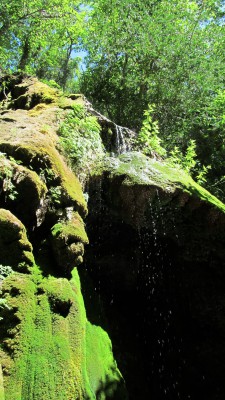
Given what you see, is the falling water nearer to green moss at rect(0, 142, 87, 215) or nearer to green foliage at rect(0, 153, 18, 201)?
green moss at rect(0, 142, 87, 215)

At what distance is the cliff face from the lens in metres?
4.10

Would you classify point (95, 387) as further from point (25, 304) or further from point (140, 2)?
point (140, 2)

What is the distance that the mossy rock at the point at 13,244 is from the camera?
3488mm

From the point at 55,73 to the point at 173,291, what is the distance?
21855 mm

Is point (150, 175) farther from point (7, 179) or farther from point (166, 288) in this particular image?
point (7, 179)

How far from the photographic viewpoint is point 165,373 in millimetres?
6793

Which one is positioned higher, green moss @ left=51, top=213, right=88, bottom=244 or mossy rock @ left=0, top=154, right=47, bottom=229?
mossy rock @ left=0, top=154, right=47, bottom=229

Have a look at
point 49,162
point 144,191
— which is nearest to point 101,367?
point 49,162

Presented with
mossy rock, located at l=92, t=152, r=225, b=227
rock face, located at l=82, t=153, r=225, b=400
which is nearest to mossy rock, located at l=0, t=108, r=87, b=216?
mossy rock, located at l=92, t=152, r=225, b=227

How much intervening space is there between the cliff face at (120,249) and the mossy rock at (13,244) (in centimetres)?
6

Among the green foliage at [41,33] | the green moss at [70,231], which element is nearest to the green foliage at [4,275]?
the green moss at [70,231]

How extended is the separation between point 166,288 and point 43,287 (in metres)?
4.28

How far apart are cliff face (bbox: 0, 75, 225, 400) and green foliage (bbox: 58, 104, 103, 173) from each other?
3cm

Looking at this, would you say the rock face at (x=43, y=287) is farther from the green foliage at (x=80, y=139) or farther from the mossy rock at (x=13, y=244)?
the green foliage at (x=80, y=139)
